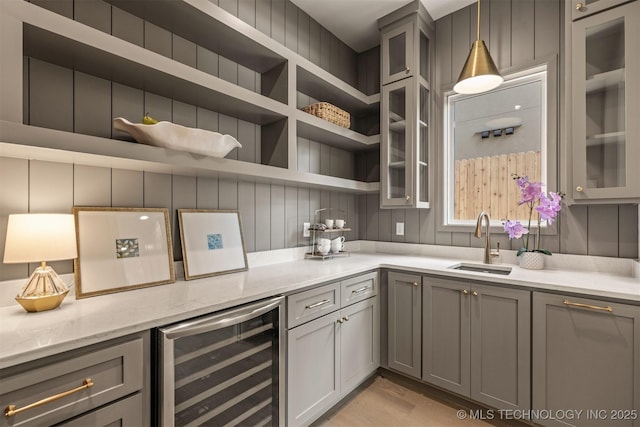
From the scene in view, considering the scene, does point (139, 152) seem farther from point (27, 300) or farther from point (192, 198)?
point (27, 300)

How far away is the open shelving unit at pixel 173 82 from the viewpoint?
107 centimetres

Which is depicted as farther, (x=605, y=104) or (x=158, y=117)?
(x=605, y=104)

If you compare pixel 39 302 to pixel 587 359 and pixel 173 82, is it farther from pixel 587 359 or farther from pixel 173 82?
pixel 587 359

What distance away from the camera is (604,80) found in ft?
5.80

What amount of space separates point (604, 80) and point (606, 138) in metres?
0.34

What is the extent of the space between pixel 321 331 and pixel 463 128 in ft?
6.82

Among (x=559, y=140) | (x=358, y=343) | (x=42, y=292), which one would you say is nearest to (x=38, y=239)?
(x=42, y=292)

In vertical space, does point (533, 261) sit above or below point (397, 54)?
below

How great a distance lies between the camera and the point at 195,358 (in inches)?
47.4

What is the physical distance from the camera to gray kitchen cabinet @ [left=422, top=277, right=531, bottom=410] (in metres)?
1.73

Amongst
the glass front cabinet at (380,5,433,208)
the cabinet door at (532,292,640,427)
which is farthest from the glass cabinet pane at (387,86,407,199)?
the cabinet door at (532,292,640,427)

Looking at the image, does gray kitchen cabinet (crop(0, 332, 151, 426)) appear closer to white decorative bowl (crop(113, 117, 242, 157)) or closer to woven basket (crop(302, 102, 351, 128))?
white decorative bowl (crop(113, 117, 242, 157))

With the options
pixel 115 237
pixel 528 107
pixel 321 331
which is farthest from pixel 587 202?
pixel 115 237

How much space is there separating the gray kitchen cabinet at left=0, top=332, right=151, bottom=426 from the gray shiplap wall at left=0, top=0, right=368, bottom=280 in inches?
25.5
